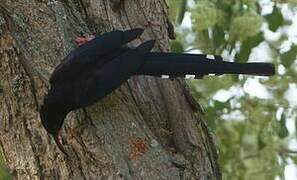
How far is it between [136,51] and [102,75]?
13 cm

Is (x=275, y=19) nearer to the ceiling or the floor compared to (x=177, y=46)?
nearer to the ceiling

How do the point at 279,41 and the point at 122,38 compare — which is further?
the point at 279,41

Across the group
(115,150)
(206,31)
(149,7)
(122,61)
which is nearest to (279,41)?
(206,31)

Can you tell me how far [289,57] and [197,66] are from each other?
1.01 meters

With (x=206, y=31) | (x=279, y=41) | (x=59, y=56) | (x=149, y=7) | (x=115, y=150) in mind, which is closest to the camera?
(x=115, y=150)

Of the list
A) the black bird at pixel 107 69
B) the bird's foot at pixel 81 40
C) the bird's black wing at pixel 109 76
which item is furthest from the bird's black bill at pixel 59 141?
the bird's foot at pixel 81 40

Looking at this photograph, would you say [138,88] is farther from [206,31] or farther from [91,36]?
[206,31]

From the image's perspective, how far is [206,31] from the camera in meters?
3.19

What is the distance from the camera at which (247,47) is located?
3156 millimetres

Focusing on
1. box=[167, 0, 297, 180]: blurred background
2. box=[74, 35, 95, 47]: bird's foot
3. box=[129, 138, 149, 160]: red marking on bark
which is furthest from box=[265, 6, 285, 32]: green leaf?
box=[129, 138, 149, 160]: red marking on bark

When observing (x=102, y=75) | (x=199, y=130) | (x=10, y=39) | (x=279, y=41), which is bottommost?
(x=279, y=41)

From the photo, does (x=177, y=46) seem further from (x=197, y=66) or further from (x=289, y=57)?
(x=197, y=66)

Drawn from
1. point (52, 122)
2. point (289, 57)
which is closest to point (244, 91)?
point (289, 57)

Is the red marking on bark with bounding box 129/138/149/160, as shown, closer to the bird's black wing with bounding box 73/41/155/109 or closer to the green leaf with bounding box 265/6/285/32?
the bird's black wing with bounding box 73/41/155/109
